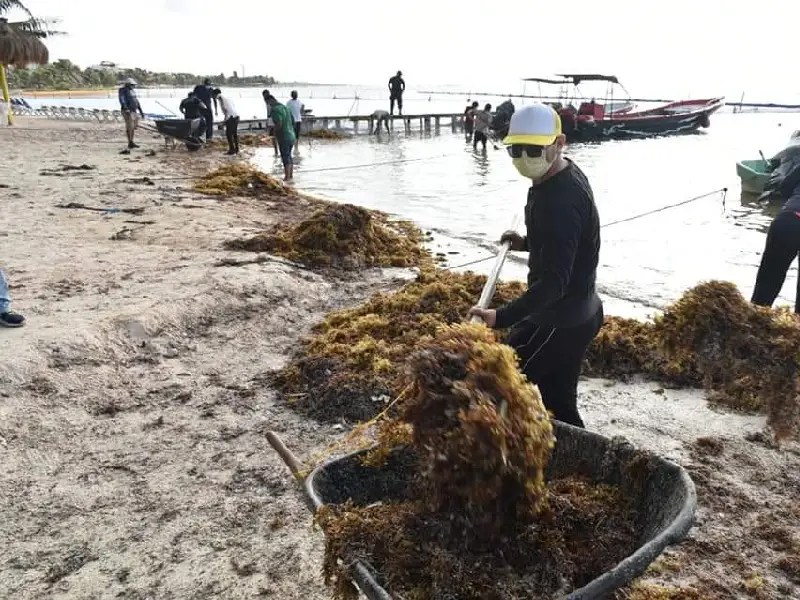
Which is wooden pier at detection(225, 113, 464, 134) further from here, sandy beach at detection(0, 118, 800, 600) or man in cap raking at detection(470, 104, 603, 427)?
man in cap raking at detection(470, 104, 603, 427)

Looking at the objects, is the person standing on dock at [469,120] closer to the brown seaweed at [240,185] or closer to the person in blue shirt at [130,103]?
the person in blue shirt at [130,103]

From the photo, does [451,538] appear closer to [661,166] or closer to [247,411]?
[247,411]

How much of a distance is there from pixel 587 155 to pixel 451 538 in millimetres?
23045

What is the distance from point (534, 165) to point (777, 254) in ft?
10.4

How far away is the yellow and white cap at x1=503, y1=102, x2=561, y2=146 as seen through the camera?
266cm

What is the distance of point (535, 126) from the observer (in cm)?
269

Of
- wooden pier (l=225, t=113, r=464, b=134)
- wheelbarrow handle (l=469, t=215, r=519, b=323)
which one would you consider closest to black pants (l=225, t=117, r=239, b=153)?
wooden pier (l=225, t=113, r=464, b=134)

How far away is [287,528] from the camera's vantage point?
3086mm

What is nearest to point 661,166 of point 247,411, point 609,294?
point 609,294

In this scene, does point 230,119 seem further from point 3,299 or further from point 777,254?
point 777,254

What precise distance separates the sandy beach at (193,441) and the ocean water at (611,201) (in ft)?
6.49

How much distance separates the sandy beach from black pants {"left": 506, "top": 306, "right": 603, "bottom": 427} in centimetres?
87

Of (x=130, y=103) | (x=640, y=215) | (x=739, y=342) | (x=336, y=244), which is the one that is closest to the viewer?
(x=739, y=342)

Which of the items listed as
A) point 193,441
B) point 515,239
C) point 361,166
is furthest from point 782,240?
point 361,166
